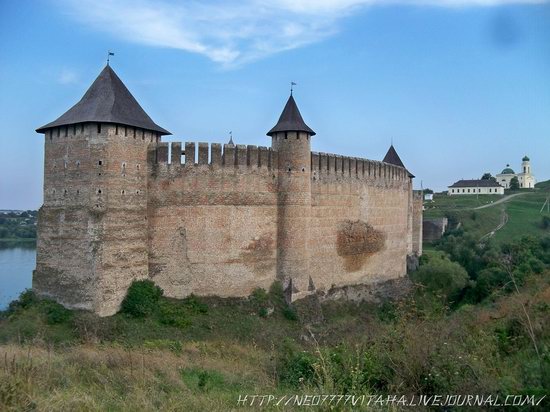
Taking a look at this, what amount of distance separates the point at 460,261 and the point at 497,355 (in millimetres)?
23887

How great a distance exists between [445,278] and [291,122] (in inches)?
476

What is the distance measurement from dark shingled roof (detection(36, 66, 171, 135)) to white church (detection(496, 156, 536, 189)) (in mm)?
66167

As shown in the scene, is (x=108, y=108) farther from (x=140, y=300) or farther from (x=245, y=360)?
(x=245, y=360)

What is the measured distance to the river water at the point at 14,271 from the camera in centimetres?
2343

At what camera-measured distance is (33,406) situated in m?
4.15

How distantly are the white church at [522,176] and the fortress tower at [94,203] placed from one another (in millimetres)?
66552

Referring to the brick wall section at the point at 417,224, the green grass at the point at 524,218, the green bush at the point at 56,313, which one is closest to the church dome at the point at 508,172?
the green grass at the point at 524,218

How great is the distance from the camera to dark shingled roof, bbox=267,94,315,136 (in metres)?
16.2

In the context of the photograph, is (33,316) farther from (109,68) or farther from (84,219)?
(109,68)

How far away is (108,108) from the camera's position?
13.6 meters

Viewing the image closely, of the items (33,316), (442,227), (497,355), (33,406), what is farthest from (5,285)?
(442,227)

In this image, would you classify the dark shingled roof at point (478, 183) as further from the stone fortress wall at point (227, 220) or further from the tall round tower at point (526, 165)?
the stone fortress wall at point (227, 220)

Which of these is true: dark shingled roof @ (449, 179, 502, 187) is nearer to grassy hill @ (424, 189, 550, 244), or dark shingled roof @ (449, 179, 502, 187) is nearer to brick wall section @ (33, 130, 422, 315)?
grassy hill @ (424, 189, 550, 244)

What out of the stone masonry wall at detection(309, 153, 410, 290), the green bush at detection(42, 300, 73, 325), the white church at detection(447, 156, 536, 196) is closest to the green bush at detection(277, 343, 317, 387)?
the green bush at detection(42, 300, 73, 325)
